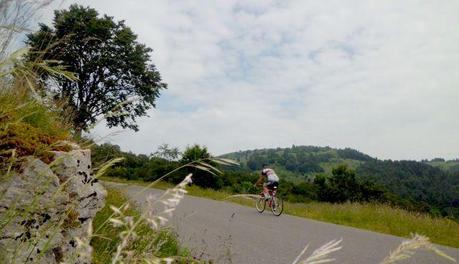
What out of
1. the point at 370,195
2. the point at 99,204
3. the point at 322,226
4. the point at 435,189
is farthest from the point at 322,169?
the point at 99,204

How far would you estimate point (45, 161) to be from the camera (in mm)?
3994

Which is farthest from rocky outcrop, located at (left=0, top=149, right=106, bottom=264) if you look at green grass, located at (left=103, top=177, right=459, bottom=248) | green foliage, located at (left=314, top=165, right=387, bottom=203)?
green foliage, located at (left=314, top=165, right=387, bottom=203)

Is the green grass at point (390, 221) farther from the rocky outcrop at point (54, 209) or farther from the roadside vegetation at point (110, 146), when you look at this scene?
the rocky outcrop at point (54, 209)

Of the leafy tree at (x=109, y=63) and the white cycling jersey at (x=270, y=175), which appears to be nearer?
the white cycling jersey at (x=270, y=175)

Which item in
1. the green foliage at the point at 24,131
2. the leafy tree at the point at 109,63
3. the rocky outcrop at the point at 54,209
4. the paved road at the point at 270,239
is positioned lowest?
the paved road at the point at 270,239

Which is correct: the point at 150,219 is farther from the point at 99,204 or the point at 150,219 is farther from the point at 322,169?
the point at 322,169

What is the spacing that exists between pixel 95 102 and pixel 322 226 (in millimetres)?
20231

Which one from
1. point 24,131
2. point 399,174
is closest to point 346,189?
point 24,131

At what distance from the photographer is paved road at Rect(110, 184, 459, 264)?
9141 mm

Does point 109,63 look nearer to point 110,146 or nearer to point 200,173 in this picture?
point 200,173

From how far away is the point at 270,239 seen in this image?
1157 cm

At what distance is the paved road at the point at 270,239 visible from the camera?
9.14m

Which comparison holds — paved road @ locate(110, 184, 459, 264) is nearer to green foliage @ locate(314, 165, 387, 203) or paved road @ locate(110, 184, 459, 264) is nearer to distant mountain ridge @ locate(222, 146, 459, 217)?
green foliage @ locate(314, 165, 387, 203)

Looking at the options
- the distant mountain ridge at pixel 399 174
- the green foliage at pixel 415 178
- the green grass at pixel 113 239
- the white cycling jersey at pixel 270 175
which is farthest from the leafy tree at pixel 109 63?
the green foliage at pixel 415 178
